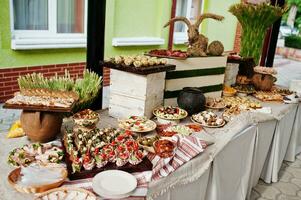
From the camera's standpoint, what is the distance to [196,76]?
2021mm

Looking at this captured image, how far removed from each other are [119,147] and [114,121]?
19.3 inches

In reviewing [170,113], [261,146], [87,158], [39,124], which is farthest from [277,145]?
[39,124]

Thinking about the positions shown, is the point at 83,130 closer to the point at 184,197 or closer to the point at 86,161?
the point at 86,161

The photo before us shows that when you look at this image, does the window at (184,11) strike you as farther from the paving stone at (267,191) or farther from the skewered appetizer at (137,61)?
the skewered appetizer at (137,61)

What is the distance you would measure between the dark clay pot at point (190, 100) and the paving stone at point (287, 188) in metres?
1.14

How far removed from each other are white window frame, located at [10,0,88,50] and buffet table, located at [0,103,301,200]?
89.0 inches

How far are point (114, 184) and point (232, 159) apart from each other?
2.82ft

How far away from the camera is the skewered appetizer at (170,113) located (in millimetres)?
1721

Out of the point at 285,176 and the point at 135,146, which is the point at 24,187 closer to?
the point at 135,146

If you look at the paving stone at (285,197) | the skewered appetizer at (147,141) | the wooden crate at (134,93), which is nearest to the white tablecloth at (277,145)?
the paving stone at (285,197)

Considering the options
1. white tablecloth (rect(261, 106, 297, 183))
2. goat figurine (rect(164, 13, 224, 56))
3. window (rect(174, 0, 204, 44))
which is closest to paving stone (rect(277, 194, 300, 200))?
white tablecloth (rect(261, 106, 297, 183))

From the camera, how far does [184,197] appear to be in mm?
1349

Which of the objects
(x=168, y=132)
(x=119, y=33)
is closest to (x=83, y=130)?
(x=168, y=132)

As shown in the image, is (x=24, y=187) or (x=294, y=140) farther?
(x=294, y=140)
